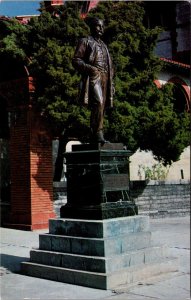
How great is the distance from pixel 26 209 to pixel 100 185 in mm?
6051

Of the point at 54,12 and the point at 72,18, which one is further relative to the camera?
the point at 54,12

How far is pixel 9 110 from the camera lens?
13.0 m

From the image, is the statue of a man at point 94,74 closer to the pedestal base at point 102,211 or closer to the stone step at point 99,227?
the pedestal base at point 102,211

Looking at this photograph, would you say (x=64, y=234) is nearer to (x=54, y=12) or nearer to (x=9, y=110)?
(x=9, y=110)

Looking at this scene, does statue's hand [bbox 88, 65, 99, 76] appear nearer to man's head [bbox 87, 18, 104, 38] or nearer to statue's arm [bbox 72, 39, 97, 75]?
statue's arm [bbox 72, 39, 97, 75]

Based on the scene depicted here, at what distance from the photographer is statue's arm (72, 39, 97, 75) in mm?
6977

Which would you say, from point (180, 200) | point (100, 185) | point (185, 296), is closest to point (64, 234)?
point (100, 185)

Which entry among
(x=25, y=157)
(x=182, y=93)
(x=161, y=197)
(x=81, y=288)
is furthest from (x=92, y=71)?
(x=182, y=93)

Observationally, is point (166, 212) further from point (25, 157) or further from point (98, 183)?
point (98, 183)

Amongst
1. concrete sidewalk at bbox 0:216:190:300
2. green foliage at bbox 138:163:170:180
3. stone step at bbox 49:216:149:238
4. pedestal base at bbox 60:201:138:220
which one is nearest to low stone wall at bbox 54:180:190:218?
green foliage at bbox 138:163:170:180

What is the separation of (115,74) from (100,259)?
268 inches

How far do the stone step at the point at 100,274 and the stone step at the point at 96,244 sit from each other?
308 millimetres

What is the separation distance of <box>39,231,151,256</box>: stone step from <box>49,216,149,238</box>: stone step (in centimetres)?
10

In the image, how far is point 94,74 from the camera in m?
7.03
